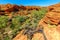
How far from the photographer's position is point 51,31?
11289 millimetres

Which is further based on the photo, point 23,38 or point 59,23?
point 23,38

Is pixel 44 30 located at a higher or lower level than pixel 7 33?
higher

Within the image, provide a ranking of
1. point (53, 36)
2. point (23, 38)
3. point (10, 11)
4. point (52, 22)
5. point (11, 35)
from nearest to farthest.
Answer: point (53, 36), point (52, 22), point (23, 38), point (11, 35), point (10, 11)

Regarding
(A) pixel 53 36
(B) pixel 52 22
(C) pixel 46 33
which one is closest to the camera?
(A) pixel 53 36

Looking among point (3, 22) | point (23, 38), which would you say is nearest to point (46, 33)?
point (23, 38)

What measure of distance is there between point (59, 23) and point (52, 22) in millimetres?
663

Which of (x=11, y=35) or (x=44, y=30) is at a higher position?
(x=44, y=30)

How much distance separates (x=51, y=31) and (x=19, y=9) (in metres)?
17.8

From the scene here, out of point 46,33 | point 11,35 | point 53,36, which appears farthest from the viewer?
point 11,35

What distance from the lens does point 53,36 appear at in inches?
425

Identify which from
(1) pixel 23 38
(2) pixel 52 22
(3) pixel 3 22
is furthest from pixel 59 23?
(3) pixel 3 22

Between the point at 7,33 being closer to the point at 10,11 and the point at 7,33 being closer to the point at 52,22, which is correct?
the point at 52,22

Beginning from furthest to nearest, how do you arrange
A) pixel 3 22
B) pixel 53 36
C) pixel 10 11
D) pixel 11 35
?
pixel 10 11 → pixel 3 22 → pixel 11 35 → pixel 53 36

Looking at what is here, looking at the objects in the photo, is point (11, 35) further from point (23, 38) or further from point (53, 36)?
point (53, 36)
